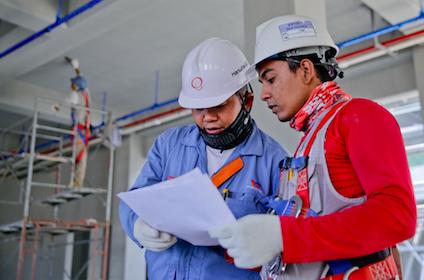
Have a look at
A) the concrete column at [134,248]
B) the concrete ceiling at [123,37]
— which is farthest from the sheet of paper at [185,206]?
the concrete column at [134,248]

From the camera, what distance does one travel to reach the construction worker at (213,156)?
1.44 m

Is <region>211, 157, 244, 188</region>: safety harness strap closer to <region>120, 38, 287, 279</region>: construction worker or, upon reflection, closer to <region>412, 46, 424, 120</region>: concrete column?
<region>120, 38, 287, 279</region>: construction worker

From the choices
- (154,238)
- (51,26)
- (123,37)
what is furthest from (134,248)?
(154,238)

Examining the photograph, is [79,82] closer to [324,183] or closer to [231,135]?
[231,135]

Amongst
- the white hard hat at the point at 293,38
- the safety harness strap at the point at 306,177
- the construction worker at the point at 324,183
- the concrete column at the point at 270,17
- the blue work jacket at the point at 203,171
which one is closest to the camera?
the construction worker at the point at 324,183

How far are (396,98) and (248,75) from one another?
165 inches

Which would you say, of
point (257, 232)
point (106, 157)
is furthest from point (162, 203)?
point (106, 157)

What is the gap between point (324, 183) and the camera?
111 centimetres

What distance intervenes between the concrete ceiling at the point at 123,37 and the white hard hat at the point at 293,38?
2845 millimetres

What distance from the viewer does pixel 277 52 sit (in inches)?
51.6

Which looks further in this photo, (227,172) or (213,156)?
(213,156)

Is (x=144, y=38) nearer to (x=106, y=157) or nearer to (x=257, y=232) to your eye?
(x=106, y=157)

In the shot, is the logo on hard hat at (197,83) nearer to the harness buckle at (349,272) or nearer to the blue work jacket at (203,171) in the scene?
the blue work jacket at (203,171)

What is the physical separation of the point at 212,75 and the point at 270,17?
116 cm
